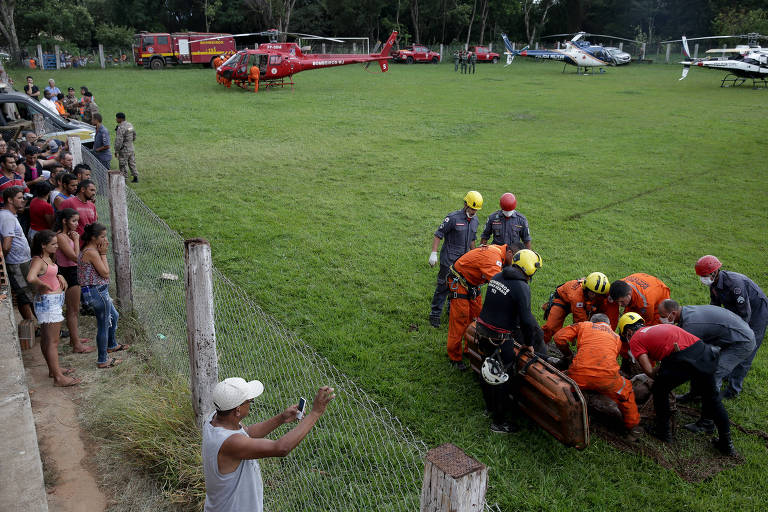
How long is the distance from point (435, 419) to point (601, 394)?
1.52 m

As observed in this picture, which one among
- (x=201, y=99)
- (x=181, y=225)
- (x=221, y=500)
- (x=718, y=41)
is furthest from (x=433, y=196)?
(x=718, y=41)

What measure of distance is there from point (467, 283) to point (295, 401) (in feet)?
7.12

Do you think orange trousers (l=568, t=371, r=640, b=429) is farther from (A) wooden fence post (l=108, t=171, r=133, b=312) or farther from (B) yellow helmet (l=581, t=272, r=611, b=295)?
(A) wooden fence post (l=108, t=171, r=133, b=312)

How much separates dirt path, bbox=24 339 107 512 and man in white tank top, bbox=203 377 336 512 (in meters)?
1.74

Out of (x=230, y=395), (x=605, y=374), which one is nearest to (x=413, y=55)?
(x=605, y=374)

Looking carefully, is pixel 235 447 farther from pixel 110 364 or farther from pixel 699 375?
pixel 699 375

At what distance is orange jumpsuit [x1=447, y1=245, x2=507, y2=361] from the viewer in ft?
19.6

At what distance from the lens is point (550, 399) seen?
4766 millimetres

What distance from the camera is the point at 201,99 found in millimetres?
24359

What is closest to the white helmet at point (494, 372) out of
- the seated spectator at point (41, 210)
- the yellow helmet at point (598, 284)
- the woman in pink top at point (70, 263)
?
the yellow helmet at point (598, 284)

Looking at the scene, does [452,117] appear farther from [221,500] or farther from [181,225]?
→ [221,500]

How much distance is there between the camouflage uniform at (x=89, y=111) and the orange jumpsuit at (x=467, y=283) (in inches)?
556

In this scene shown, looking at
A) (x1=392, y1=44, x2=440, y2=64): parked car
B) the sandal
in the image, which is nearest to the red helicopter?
(x1=392, y1=44, x2=440, y2=64): parked car

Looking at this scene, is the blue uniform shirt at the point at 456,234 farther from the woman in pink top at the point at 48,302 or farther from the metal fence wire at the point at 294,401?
the woman in pink top at the point at 48,302
